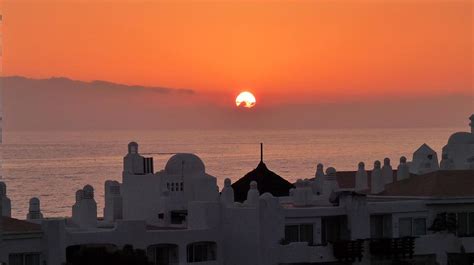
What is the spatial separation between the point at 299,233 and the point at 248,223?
A: 301 cm

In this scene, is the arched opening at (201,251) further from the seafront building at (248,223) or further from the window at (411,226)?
the window at (411,226)

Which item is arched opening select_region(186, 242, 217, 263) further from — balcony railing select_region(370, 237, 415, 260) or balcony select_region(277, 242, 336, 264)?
balcony railing select_region(370, 237, 415, 260)

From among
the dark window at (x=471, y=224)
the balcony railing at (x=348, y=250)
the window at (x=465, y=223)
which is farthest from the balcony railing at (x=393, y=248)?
the dark window at (x=471, y=224)

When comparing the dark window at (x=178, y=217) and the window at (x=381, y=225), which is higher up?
the dark window at (x=178, y=217)

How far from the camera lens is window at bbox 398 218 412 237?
71.3m

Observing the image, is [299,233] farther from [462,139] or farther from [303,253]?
[462,139]

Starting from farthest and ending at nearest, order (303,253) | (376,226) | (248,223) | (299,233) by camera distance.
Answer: (376,226), (299,233), (303,253), (248,223)

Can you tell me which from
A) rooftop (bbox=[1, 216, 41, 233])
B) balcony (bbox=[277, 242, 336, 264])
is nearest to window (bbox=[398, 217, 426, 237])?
balcony (bbox=[277, 242, 336, 264])

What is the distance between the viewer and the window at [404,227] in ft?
234

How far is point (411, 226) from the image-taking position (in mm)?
71688

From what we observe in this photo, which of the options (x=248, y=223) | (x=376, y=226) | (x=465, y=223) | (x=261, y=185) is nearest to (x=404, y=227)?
(x=376, y=226)

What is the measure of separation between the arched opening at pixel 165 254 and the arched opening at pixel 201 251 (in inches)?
24.1

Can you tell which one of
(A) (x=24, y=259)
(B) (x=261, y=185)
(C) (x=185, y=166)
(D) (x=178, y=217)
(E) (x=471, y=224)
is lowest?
(A) (x=24, y=259)

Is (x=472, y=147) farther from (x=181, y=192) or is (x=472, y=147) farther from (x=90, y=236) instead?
(x=90, y=236)
